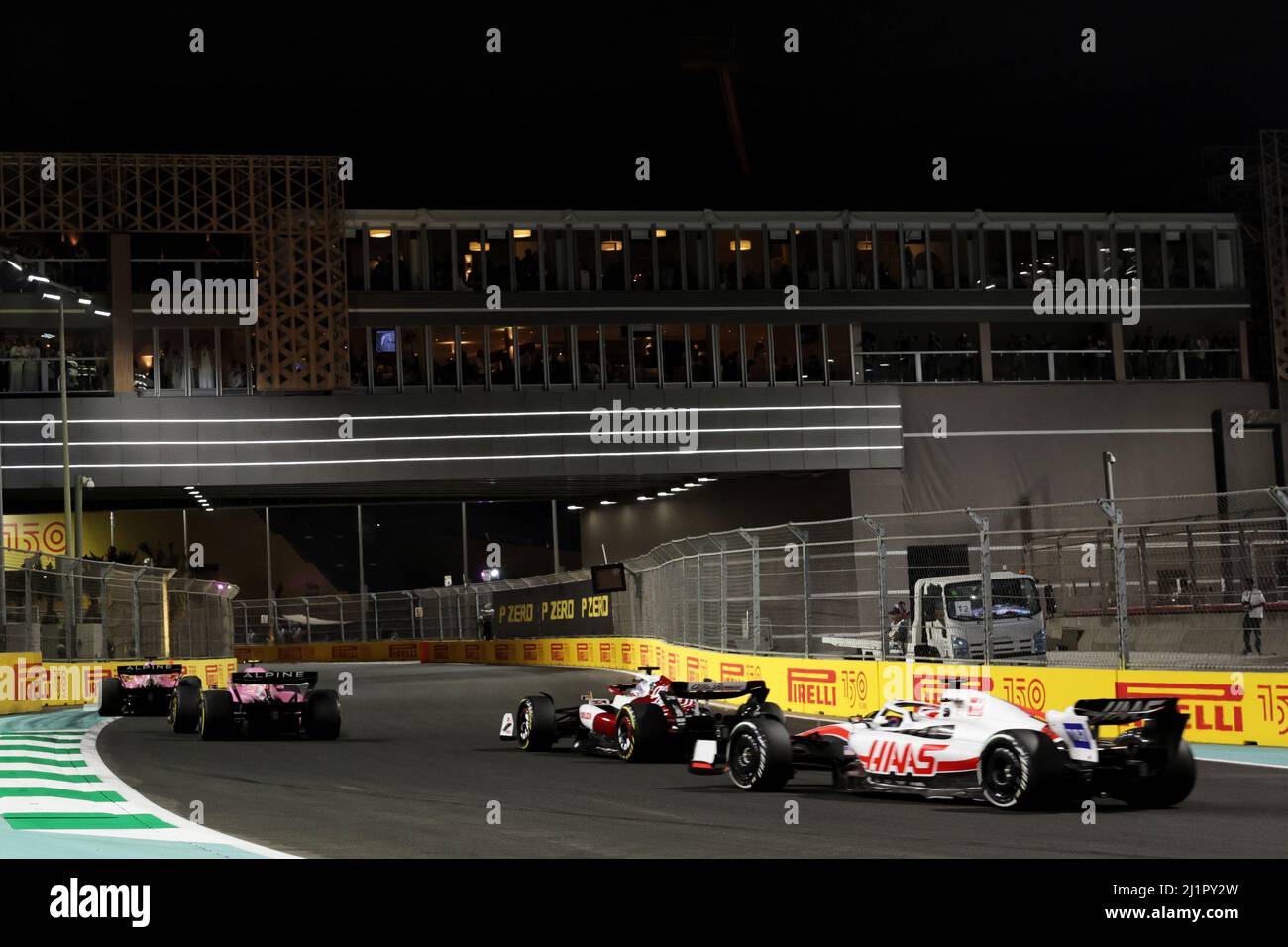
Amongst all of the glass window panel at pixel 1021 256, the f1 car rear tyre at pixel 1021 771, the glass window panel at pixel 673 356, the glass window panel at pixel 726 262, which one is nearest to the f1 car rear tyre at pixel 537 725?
the f1 car rear tyre at pixel 1021 771

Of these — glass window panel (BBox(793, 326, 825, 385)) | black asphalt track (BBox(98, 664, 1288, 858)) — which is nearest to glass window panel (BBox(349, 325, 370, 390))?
glass window panel (BBox(793, 326, 825, 385))

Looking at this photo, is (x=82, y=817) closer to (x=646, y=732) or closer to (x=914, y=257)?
(x=646, y=732)

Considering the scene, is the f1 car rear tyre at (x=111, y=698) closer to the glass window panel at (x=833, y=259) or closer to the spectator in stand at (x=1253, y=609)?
the spectator in stand at (x=1253, y=609)

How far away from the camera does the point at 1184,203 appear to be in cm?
5391

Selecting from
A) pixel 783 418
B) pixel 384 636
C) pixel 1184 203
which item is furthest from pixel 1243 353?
pixel 384 636

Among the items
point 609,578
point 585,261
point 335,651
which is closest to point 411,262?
point 585,261

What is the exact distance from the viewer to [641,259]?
49.6 metres

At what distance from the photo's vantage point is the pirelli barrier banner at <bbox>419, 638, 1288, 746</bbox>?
1486 centimetres

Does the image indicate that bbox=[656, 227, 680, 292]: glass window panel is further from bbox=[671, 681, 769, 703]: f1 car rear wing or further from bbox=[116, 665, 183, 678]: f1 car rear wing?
bbox=[671, 681, 769, 703]: f1 car rear wing

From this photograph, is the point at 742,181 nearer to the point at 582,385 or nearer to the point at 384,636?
the point at 582,385

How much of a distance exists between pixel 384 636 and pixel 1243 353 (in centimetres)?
2979

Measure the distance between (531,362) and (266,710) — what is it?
30.3 metres

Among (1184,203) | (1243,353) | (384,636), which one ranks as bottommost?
(384,636)

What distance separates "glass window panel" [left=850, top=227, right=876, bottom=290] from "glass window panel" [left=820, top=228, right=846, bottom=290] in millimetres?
413
